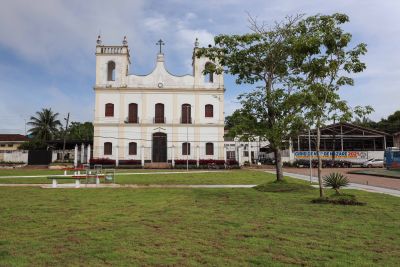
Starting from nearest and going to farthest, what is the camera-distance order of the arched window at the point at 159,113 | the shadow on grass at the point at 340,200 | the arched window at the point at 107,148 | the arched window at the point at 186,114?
1. the shadow on grass at the point at 340,200
2. the arched window at the point at 107,148
3. the arched window at the point at 159,113
4. the arched window at the point at 186,114

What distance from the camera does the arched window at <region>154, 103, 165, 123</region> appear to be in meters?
39.4

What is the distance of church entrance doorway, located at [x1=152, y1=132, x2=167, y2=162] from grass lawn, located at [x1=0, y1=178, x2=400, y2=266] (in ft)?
93.7

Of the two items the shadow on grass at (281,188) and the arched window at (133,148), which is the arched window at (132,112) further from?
the shadow on grass at (281,188)

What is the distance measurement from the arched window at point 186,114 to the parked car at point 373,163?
19852mm

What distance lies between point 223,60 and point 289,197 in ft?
19.9

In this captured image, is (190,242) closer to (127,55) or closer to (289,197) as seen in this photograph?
(289,197)

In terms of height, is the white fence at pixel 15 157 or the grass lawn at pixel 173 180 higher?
the white fence at pixel 15 157

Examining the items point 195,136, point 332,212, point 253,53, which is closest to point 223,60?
point 253,53

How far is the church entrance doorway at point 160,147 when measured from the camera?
39062 millimetres

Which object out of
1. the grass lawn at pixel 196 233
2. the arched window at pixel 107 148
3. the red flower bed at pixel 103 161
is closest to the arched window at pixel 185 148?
the red flower bed at pixel 103 161

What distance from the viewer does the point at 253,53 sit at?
583 inches

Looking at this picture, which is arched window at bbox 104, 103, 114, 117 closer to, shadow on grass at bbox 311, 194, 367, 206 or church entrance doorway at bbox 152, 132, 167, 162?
church entrance doorway at bbox 152, 132, 167, 162

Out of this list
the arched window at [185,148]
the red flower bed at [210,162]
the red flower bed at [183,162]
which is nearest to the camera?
the red flower bed at [183,162]

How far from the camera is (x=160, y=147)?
1539 inches
